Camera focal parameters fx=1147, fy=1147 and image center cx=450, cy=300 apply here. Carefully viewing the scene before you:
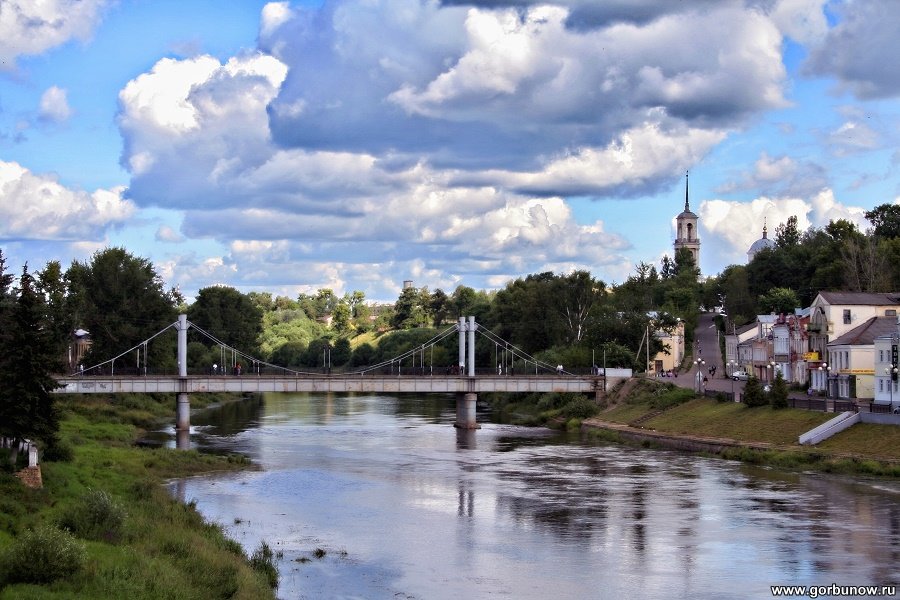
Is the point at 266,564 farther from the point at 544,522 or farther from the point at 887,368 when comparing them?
the point at 887,368

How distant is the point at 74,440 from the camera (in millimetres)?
72188

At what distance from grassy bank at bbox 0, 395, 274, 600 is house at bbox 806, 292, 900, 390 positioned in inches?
2171

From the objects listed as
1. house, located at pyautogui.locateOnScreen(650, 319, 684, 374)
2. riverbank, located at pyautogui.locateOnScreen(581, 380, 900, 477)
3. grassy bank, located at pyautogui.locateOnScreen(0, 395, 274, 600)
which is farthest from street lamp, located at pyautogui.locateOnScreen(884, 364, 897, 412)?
house, located at pyautogui.locateOnScreen(650, 319, 684, 374)

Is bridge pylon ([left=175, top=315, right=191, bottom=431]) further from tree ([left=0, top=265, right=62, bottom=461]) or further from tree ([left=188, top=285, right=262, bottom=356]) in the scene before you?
tree ([left=188, top=285, right=262, bottom=356])

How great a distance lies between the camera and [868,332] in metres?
84.7

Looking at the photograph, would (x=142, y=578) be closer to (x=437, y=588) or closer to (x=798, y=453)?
(x=437, y=588)

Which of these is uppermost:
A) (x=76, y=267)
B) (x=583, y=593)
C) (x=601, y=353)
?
(x=76, y=267)

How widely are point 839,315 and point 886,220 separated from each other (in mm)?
62981

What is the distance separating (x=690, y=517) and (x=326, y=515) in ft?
54.5

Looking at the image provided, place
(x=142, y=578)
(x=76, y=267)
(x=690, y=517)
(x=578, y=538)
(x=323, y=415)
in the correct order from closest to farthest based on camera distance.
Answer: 1. (x=142, y=578)
2. (x=578, y=538)
3. (x=690, y=517)
4. (x=323, y=415)
5. (x=76, y=267)

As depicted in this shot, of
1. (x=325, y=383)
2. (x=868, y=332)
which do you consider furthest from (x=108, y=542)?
(x=325, y=383)

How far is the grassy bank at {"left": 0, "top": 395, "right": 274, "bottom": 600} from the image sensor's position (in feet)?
98.0

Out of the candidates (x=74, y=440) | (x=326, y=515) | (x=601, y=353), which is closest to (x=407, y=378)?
(x=601, y=353)

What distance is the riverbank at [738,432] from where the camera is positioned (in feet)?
214
